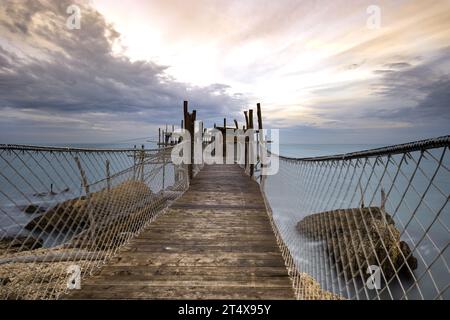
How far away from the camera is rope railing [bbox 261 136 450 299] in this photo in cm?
199

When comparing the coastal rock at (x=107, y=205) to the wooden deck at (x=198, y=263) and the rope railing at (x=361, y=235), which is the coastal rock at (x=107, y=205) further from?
the rope railing at (x=361, y=235)

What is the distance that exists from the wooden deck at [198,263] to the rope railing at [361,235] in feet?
0.95

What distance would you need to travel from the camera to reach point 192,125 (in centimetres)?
833

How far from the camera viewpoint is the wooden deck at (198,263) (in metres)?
2.48

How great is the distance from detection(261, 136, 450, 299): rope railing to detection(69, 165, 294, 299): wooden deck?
0.29m

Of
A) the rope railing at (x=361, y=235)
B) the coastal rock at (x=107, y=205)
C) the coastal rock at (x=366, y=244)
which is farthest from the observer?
the coastal rock at (x=366, y=244)

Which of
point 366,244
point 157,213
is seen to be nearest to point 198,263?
point 157,213

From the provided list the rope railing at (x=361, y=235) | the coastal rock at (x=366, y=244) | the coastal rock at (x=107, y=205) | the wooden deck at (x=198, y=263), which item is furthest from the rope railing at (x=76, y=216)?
the coastal rock at (x=366, y=244)

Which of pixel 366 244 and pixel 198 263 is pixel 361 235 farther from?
pixel 198 263

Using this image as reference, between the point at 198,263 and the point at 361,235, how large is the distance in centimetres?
710
